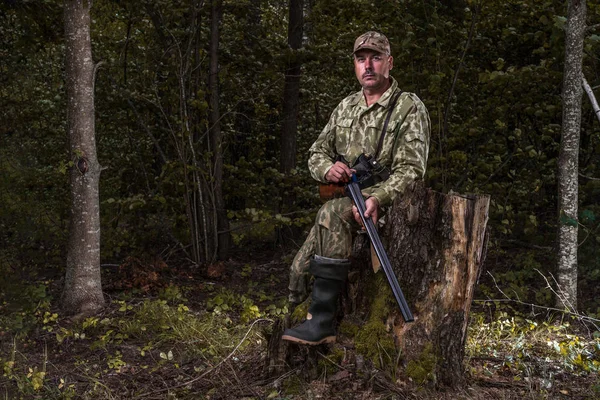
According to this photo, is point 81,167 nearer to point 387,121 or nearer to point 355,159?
point 355,159

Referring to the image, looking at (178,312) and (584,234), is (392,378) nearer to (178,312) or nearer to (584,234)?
(178,312)

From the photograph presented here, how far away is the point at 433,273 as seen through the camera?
455cm

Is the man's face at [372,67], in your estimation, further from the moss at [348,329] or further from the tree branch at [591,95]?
the tree branch at [591,95]

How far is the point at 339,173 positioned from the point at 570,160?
385 centimetres

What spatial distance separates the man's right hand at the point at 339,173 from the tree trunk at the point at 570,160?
11.5ft

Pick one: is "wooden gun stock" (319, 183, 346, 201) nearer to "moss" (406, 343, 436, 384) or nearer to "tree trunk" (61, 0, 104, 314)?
"moss" (406, 343, 436, 384)

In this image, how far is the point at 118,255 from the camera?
1062 cm

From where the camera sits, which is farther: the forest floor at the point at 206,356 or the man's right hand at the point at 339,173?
the forest floor at the point at 206,356

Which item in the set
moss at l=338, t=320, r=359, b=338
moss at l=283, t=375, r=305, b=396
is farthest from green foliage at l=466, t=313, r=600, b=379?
moss at l=283, t=375, r=305, b=396

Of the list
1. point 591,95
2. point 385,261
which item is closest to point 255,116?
point 591,95

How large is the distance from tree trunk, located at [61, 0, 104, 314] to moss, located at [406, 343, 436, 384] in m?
4.03

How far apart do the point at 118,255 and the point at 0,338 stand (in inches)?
164

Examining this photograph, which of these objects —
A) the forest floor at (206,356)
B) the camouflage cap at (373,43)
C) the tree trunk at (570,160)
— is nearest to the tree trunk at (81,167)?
the forest floor at (206,356)

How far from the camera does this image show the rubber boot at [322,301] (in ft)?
14.4
